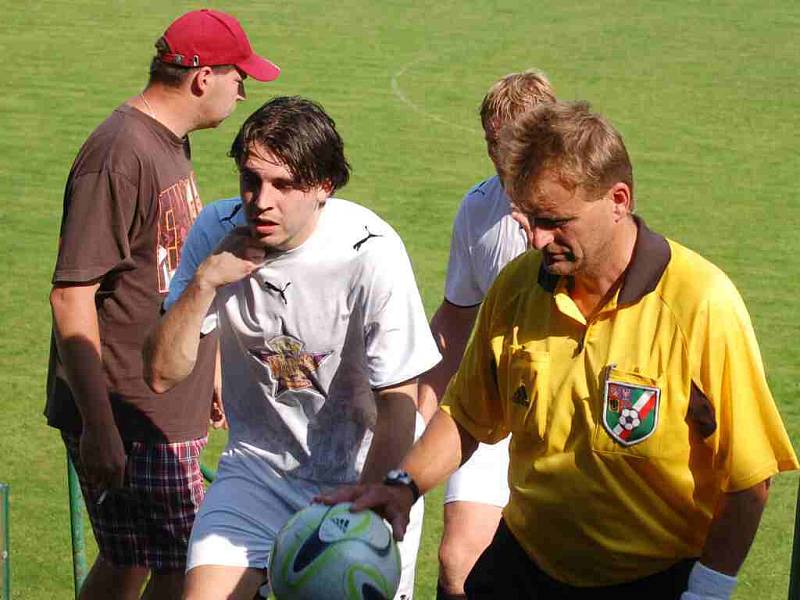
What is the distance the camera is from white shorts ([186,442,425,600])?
191 inches

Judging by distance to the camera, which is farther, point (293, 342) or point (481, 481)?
point (481, 481)

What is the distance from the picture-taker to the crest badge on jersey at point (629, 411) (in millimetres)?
4051

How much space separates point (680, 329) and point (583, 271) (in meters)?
0.34

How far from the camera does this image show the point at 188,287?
4801 millimetres

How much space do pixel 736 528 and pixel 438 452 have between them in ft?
3.24

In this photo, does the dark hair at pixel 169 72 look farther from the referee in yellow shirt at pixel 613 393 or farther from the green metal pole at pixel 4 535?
the referee in yellow shirt at pixel 613 393

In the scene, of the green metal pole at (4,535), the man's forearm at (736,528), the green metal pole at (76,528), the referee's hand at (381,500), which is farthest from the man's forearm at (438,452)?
the green metal pole at (76,528)

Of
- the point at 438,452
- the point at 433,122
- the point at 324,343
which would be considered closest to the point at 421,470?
the point at 438,452

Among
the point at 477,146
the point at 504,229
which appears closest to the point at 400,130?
the point at 477,146

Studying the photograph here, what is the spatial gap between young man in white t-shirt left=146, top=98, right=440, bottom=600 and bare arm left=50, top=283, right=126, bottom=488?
0.51m

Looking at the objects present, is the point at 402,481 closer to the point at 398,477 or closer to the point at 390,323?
the point at 398,477

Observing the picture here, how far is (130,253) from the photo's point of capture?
563cm

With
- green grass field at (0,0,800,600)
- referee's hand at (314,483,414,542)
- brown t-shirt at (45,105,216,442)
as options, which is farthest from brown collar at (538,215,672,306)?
green grass field at (0,0,800,600)

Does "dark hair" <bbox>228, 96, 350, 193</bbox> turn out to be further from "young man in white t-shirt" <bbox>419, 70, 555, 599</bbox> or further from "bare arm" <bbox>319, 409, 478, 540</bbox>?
"young man in white t-shirt" <bbox>419, 70, 555, 599</bbox>
